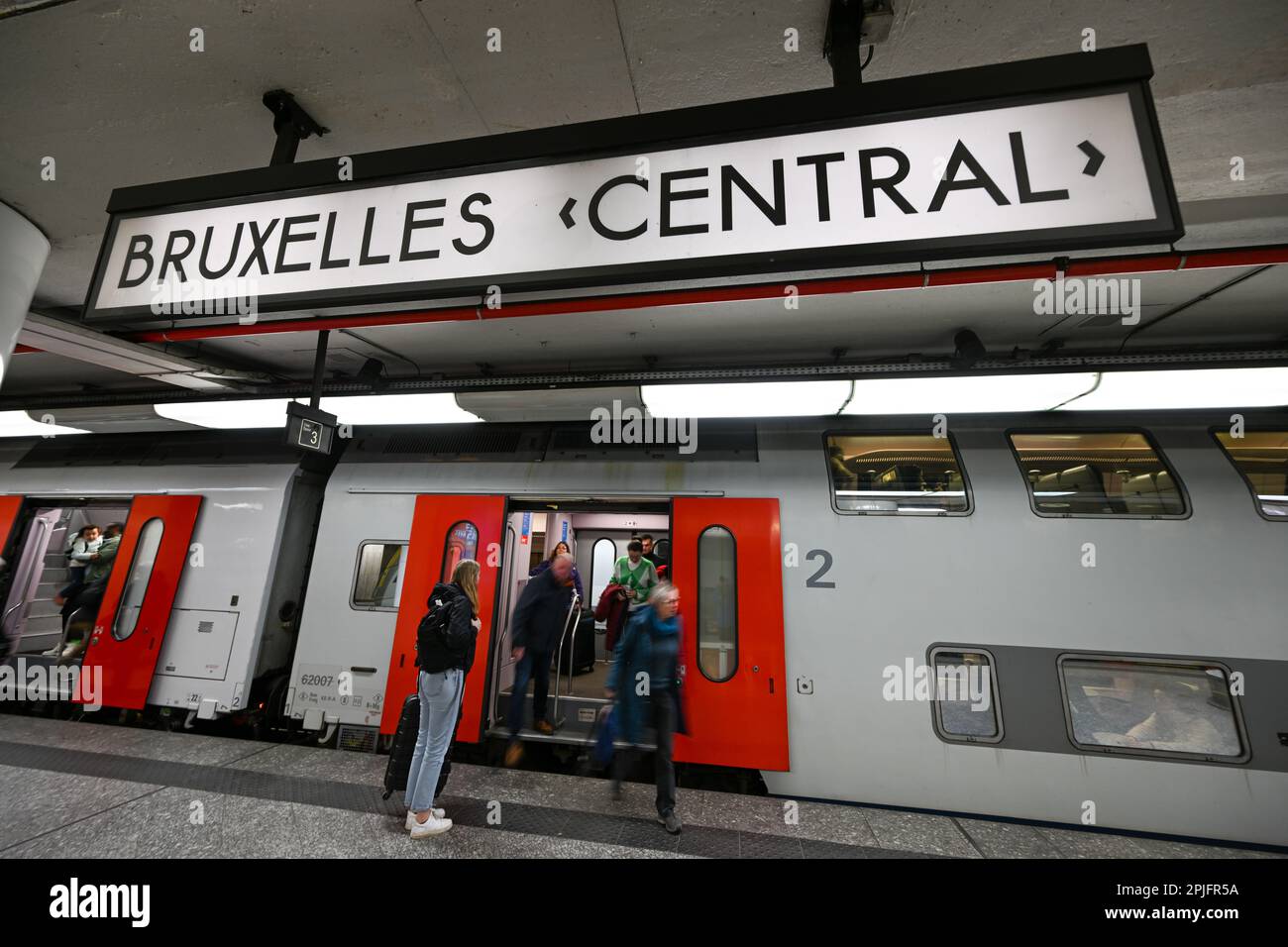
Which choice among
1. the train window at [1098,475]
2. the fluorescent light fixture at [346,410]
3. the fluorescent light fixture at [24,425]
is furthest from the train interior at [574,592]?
the fluorescent light fixture at [24,425]

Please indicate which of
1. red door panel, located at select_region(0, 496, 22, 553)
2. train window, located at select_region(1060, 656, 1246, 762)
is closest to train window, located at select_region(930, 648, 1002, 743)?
train window, located at select_region(1060, 656, 1246, 762)

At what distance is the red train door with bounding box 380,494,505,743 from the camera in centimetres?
445

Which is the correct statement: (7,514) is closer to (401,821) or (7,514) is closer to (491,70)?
(401,821)

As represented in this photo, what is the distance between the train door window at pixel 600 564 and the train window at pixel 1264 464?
794 cm

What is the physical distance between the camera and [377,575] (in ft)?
16.2

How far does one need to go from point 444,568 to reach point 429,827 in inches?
84.8

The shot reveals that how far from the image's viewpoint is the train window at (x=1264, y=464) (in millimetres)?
3555

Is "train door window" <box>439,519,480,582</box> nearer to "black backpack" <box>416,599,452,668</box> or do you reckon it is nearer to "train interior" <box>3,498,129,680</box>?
"black backpack" <box>416,599,452,668</box>

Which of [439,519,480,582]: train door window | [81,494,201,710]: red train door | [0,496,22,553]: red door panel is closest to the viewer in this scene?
[439,519,480,582]: train door window

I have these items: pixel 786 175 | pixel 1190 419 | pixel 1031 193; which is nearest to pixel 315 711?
pixel 786 175

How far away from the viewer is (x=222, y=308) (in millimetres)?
1396

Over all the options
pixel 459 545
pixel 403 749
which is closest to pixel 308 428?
pixel 459 545

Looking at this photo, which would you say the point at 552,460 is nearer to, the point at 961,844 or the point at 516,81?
the point at 516,81

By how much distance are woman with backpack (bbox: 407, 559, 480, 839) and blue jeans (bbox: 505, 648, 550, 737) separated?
1094 millimetres
